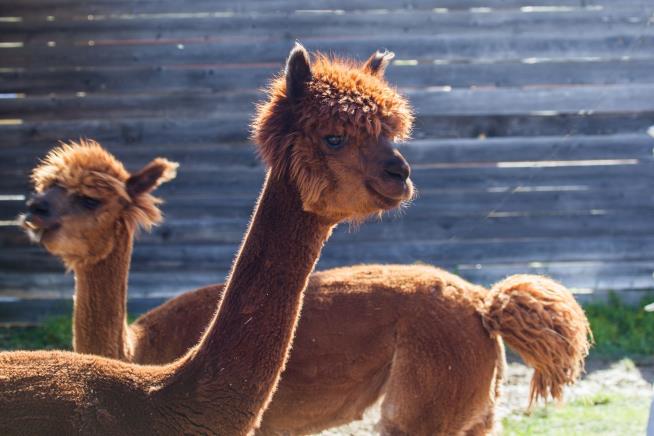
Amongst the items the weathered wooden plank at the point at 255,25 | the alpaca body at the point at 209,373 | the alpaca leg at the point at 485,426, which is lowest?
the alpaca leg at the point at 485,426

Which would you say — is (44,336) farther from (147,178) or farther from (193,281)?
(147,178)

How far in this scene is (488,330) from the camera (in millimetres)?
3746

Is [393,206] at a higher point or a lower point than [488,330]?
higher

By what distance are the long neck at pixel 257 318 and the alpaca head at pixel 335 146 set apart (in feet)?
0.25

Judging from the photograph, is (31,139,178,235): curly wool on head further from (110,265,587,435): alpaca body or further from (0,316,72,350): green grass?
(0,316,72,350): green grass

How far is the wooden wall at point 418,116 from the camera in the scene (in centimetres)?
673

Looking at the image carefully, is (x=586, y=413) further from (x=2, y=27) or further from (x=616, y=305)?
(x=2, y=27)

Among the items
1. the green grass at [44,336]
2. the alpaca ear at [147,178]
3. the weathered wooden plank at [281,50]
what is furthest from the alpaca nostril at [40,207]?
the weathered wooden plank at [281,50]

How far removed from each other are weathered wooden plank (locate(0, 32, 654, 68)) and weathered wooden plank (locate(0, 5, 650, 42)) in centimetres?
7

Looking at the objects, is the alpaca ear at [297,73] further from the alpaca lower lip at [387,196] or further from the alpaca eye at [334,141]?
the alpaca lower lip at [387,196]

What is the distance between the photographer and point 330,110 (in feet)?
8.80

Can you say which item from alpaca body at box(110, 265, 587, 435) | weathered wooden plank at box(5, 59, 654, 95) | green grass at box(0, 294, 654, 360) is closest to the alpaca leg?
alpaca body at box(110, 265, 587, 435)

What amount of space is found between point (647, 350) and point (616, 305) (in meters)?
0.75

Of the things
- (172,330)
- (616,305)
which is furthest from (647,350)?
(172,330)
